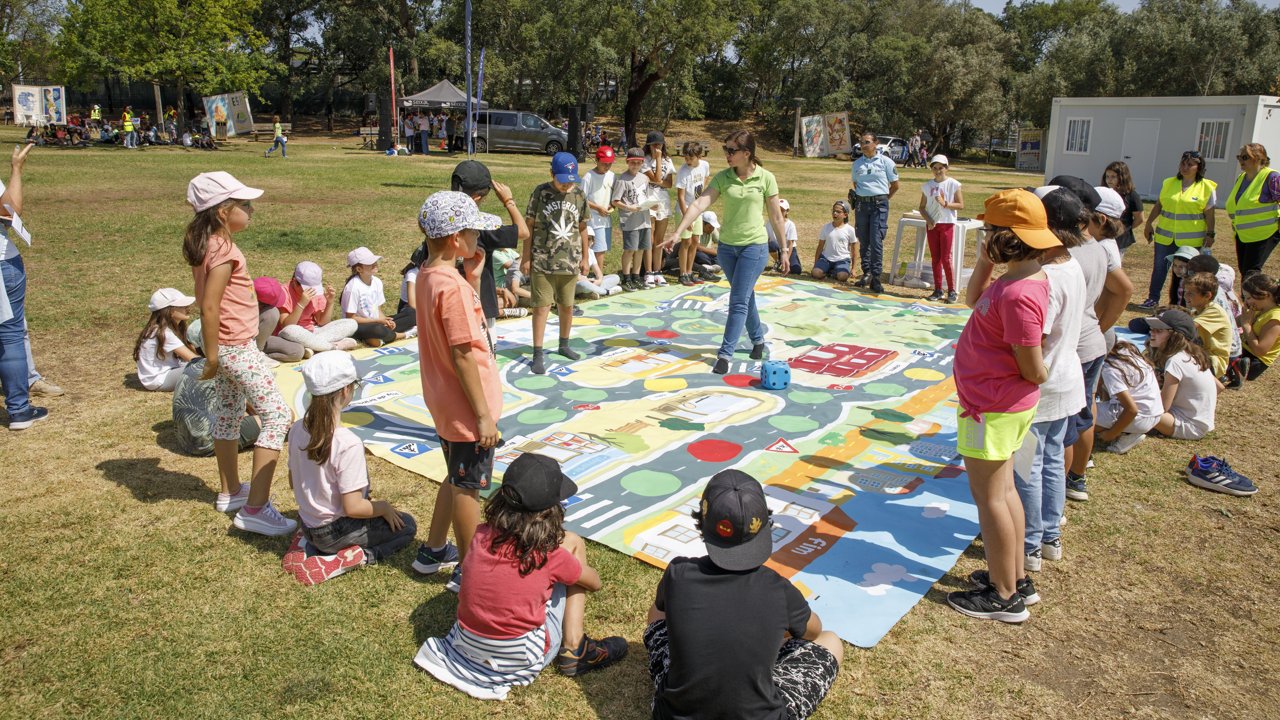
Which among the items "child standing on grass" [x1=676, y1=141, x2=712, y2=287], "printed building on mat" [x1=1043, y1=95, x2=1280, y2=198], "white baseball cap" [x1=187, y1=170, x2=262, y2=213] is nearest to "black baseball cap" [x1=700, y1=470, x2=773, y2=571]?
"white baseball cap" [x1=187, y1=170, x2=262, y2=213]

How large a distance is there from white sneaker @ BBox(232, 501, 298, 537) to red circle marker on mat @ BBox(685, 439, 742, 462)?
94.4 inches

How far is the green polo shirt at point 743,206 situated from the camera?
699 centimetres

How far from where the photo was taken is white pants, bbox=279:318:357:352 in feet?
23.9

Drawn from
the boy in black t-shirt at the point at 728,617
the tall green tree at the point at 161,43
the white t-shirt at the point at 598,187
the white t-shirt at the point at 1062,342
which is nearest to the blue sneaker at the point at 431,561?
the boy in black t-shirt at the point at 728,617

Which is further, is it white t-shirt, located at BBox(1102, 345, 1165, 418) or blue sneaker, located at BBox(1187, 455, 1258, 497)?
white t-shirt, located at BBox(1102, 345, 1165, 418)

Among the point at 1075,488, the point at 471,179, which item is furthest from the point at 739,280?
the point at 1075,488

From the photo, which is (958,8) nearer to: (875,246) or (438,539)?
(875,246)

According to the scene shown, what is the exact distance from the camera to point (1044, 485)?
4.23 m

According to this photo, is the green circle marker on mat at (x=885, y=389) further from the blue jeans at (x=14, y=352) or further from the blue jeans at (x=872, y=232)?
the blue jeans at (x=14, y=352)

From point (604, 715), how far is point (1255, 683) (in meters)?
2.57

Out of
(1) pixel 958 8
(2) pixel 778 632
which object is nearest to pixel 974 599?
(2) pixel 778 632

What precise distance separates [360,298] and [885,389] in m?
4.54

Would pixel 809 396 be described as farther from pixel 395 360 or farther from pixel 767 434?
pixel 395 360

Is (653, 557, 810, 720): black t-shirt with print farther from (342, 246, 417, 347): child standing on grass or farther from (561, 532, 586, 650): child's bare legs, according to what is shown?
(342, 246, 417, 347): child standing on grass
